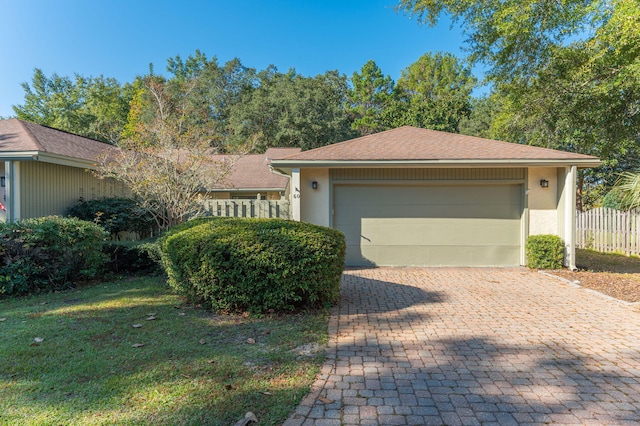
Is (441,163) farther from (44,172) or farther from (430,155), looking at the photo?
(44,172)

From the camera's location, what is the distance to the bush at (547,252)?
25.7 ft

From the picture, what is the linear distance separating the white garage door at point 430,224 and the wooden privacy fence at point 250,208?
1.60 metres

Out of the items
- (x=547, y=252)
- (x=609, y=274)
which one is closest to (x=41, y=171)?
(x=547, y=252)

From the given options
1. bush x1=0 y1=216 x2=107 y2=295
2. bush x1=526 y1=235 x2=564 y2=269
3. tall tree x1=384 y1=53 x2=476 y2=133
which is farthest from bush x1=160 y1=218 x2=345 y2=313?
tall tree x1=384 y1=53 x2=476 y2=133

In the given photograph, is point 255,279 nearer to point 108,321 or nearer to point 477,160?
point 108,321

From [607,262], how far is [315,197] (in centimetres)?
797

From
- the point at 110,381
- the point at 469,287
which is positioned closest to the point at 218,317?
the point at 110,381

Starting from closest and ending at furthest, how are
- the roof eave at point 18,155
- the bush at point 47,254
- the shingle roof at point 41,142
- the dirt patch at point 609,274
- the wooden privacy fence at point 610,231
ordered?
the bush at point 47,254
the dirt patch at point 609,274
the roof eave at point 18,155
the shingle roof at point 41,142
the wooden privacy fence at point 610,231

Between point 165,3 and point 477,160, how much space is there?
36.6 feet

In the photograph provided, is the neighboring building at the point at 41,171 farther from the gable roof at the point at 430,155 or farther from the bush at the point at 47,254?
the gable roof at the point at 430,155

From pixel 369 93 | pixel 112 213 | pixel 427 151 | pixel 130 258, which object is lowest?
pixel 130 258

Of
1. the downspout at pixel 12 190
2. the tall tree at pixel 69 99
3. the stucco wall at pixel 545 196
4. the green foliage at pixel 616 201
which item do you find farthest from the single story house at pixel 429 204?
the tall tree at pixel 69 99

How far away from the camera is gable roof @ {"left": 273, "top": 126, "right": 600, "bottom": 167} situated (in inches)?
300

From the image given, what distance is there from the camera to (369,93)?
30.7 metres
